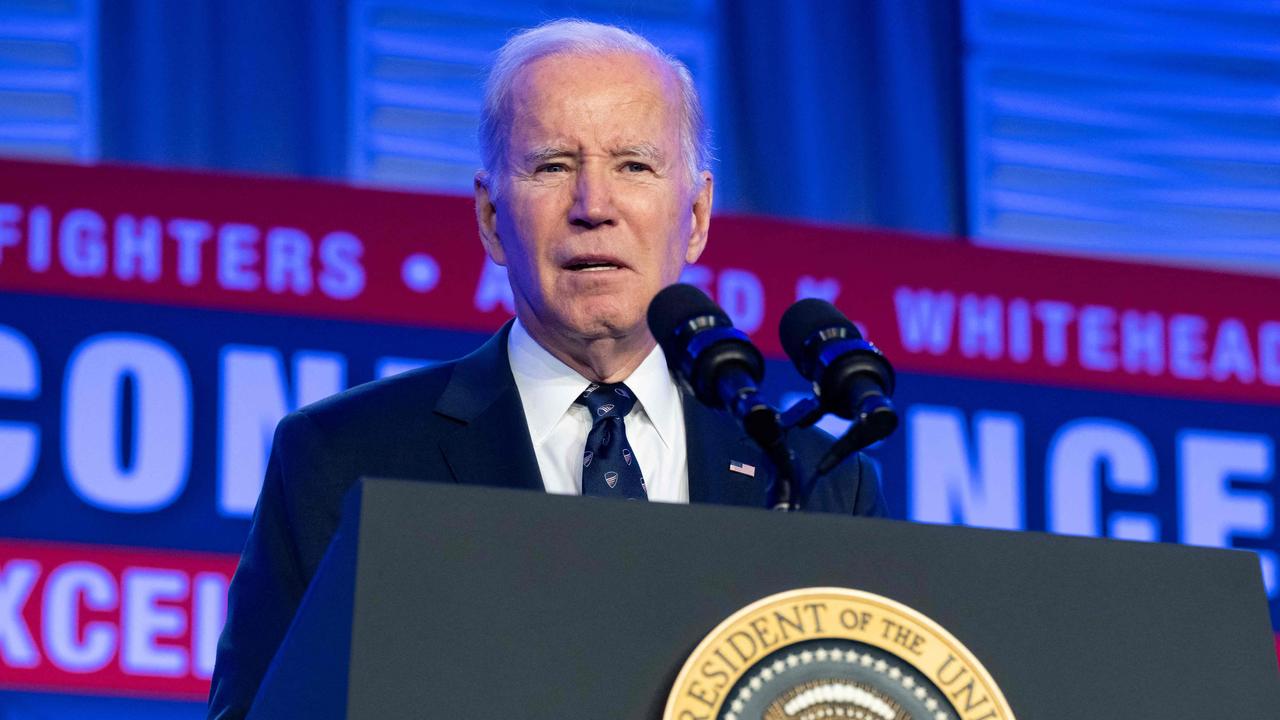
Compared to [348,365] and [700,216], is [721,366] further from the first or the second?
[348,365]

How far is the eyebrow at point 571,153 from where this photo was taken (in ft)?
5.99

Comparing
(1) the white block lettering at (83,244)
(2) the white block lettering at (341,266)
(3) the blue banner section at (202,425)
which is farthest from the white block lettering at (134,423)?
(2) the white block lettering at (341,266)

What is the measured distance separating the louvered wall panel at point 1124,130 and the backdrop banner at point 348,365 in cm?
27

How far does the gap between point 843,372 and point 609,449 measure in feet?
2.09

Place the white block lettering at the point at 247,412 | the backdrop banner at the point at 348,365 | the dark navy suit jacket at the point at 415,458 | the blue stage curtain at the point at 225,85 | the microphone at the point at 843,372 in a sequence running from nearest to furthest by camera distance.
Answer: the microphone at the point at 843,372 < the dark navy suit jacket at the point at 415,458 < the backdrop banner at the point at 348,365 < the white block lettering at the point at 247,412 < the blue stage curtain at the point at 225,85

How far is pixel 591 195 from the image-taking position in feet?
5.89

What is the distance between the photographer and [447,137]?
3.79 m

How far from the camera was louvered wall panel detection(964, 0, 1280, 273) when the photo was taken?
163 inches

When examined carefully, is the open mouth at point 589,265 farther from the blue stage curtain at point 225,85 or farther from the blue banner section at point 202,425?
the blue stage curtain at point 225,85

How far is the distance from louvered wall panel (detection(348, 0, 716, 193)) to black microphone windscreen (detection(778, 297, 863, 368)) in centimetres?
247

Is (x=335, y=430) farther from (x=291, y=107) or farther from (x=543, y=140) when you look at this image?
(x=291, y=107)

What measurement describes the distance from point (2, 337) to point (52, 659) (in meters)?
0.58

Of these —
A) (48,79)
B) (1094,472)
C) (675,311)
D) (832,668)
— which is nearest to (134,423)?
(48,79)

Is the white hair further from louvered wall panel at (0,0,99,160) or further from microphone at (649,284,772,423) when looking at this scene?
louvered wall panel at (0,0,99,160)
